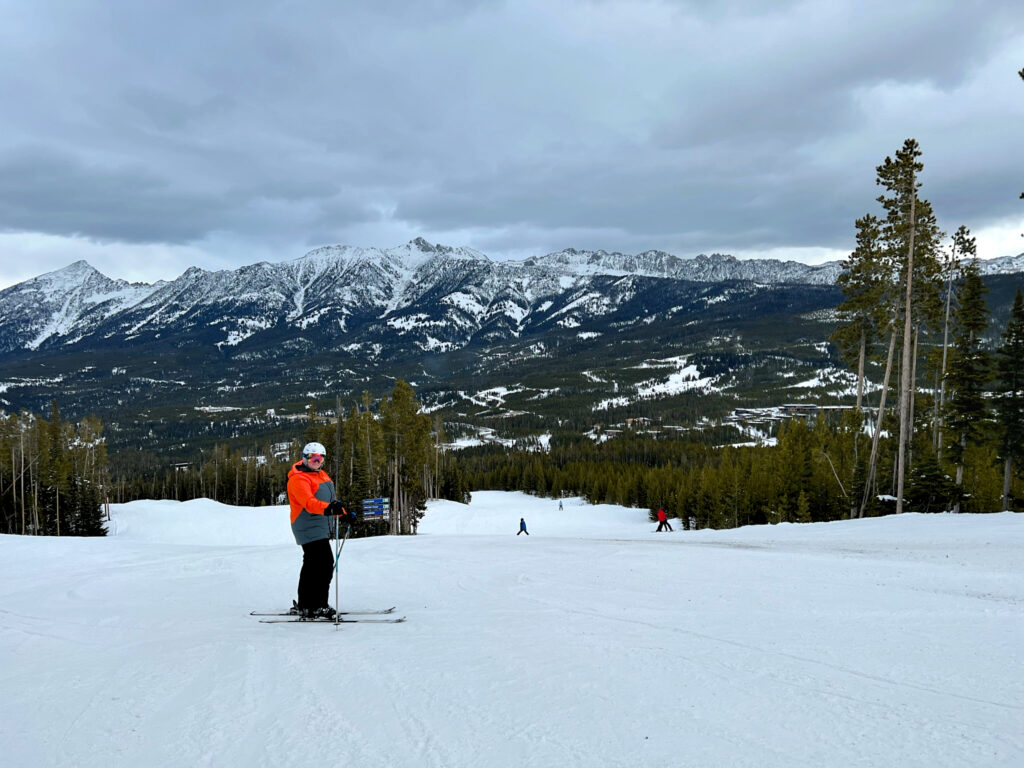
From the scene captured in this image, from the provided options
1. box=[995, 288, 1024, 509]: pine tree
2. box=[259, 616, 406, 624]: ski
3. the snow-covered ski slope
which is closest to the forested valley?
box=[995, 288, 1024, 509]: pine tree

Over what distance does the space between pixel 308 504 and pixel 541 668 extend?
141 inches

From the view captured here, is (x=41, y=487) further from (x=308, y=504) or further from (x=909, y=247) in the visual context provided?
(x=909, y=247)

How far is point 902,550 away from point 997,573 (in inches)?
119

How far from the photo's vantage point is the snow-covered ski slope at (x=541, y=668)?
151 inches

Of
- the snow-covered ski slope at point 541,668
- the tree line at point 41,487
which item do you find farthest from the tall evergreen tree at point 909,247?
the tree line at point 41,487

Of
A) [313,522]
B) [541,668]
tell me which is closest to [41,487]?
[313,522]

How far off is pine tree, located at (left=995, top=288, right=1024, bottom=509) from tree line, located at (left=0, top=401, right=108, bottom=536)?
5605 centimetres

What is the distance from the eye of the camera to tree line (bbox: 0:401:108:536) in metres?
46.6

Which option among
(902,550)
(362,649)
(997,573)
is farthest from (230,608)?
(902,550)

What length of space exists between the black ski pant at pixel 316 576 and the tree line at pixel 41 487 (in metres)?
47.3

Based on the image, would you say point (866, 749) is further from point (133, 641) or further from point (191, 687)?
point (133, 641)

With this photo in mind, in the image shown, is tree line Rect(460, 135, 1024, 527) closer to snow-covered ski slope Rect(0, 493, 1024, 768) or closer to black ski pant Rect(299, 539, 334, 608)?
snow-covered ski slope Rect(0, 493, 1024, 768)

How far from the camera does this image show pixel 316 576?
25.1 feet

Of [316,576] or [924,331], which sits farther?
[924,331]
